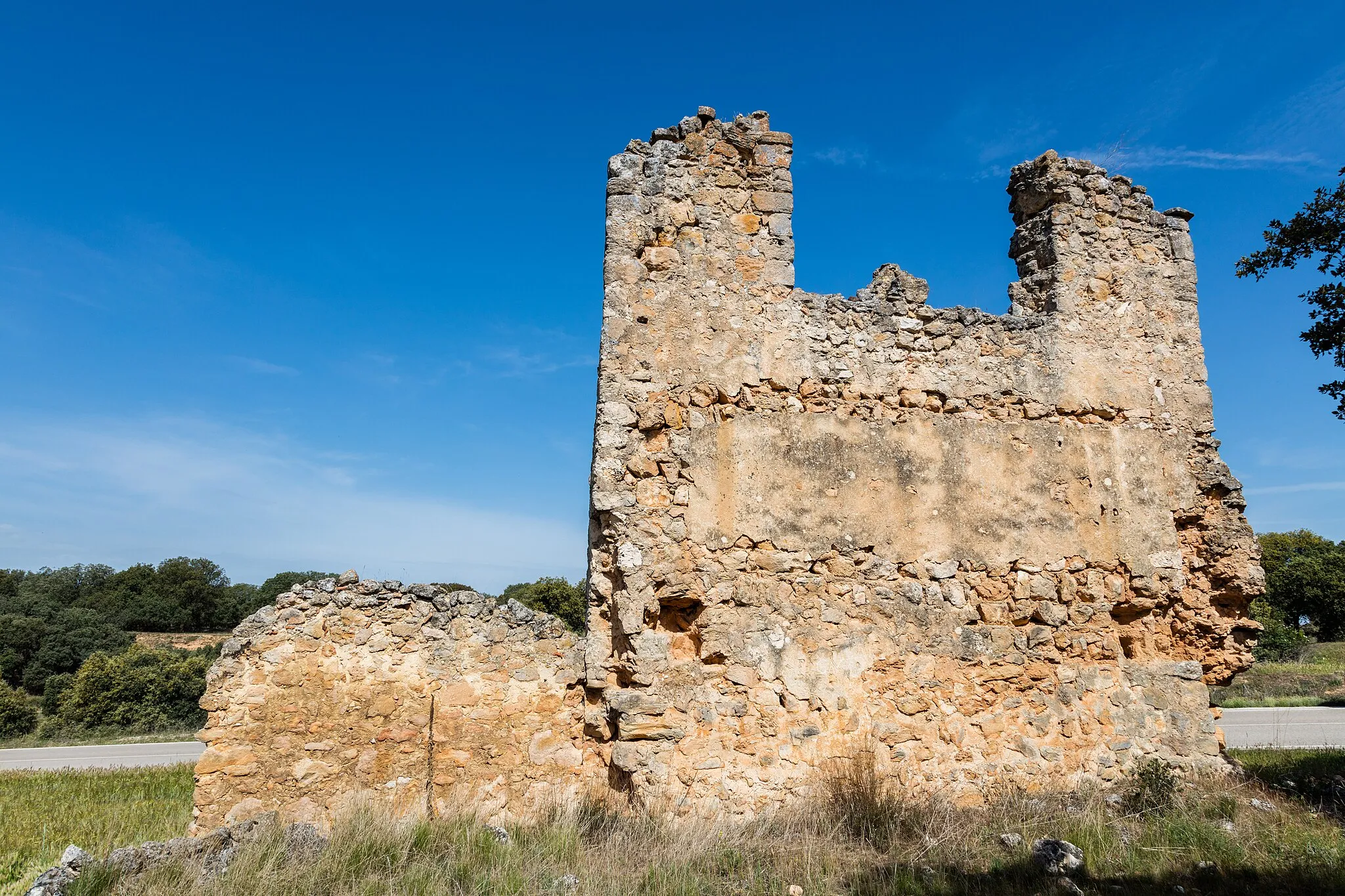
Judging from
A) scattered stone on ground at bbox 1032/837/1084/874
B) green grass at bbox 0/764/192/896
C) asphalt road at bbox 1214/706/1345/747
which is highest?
scattered stone on ground at bbox 1032/837/1084/874

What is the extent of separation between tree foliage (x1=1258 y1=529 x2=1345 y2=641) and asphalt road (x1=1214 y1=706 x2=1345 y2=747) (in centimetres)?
1323

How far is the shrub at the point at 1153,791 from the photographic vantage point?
18.2 ft

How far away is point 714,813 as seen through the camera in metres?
5.30

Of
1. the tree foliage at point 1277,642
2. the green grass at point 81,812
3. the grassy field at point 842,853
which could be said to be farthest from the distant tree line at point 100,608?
the tree foliage at point 1277,642

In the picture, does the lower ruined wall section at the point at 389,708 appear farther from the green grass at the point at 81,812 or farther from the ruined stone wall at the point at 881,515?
the green grass at the point at 81,812

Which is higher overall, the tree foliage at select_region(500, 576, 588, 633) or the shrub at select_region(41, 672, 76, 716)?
the tree foliage at select_region(500, 576, 588, 633)

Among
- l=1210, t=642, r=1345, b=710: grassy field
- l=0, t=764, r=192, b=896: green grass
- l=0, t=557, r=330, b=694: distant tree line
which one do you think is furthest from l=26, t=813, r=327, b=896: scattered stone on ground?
l=0, t=557, r=330, b=694: distant tree line

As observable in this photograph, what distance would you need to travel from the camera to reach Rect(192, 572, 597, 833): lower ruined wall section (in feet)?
16.5

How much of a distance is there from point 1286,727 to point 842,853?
1249 cm

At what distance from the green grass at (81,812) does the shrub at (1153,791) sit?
22.1 ft

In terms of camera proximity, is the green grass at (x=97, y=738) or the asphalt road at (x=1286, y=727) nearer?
the asphalt road at (x=1286, y=727)

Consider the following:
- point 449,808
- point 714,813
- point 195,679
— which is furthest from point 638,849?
point 195,679

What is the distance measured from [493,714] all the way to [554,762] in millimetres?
521

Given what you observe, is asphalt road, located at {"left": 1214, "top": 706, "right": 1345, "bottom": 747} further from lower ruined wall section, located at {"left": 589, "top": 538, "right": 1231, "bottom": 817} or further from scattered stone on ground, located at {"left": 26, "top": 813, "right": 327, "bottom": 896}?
scattered stone on ground, located at {"left": 26, "top": 813, "right": 327, "bottom": 896}
